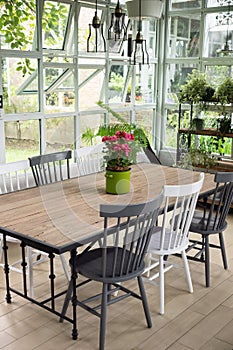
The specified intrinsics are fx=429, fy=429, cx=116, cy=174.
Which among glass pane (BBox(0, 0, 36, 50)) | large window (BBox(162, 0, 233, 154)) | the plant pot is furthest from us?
large window (BBox(162, 0, 233, 154))

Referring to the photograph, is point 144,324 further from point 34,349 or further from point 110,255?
point 34,349

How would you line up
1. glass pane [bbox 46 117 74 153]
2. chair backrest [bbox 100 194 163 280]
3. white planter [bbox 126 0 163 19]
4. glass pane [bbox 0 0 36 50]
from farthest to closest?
glass pane [bbox 46 117 74 153]
glass pane [bbox 0 0 36 50]
white planter [bbox 126 0 163 19]
chair backrest [bbox 100 194 163 280]

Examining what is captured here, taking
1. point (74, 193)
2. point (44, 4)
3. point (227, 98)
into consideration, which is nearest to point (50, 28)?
point (44, 4)

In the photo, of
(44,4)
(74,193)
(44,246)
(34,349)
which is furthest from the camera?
(44,4)

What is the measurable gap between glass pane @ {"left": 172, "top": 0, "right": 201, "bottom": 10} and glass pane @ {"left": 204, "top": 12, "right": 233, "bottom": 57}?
27cm

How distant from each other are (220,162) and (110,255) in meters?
3.09

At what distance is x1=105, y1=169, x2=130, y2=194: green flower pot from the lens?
3252 millimetres

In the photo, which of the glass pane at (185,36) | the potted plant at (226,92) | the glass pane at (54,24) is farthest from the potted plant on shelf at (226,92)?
the glass pane at (54,24)

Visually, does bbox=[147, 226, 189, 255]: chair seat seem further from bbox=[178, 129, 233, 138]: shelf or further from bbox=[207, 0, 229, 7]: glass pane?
bbox=[207, 0, 229, 7]: glass pane

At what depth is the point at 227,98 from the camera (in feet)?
17.3

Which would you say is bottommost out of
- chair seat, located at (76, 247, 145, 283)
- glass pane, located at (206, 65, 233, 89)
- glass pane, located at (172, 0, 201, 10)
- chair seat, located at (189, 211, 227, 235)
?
chair seat, located at (76, 247, 145, 283)

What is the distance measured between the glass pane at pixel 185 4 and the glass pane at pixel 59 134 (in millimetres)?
2582

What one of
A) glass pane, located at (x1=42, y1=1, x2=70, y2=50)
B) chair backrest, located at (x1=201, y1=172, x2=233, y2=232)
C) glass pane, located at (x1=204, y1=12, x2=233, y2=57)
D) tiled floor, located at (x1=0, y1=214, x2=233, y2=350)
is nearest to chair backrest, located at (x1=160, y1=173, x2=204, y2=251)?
chair backrest, located at (x1=201, y1=172, x2=233, y2=232)

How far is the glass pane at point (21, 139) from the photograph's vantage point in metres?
4.91
